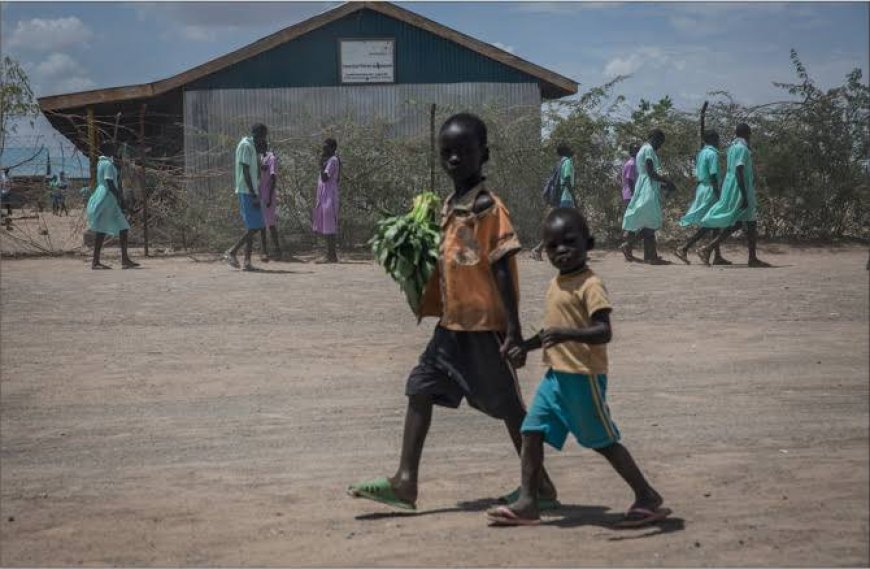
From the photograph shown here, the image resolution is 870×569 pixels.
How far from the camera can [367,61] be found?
22.6 metres

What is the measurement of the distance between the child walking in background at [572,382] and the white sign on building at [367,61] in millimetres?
18214

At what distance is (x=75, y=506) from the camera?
532 cm

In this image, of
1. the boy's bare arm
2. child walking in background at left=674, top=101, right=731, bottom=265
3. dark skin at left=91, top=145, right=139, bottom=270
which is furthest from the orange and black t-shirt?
dark skin at left=91, top=145, right=139, bottom=270

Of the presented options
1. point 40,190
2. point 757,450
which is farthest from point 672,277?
point 40,190

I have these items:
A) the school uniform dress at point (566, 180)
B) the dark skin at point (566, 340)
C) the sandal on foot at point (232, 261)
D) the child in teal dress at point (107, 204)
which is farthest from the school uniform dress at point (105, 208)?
the dark skin at point (566, 340)

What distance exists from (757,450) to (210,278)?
937cm

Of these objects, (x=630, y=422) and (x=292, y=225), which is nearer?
(x=630, y=422)

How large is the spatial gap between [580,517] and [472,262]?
1139mm

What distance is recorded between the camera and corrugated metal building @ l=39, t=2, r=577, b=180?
2173 cm

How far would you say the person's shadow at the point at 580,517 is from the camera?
4.68m

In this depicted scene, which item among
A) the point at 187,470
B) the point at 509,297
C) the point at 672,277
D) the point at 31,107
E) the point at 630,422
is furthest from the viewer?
the point at 31,107

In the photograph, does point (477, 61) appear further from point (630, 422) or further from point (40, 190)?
point (630, 422)

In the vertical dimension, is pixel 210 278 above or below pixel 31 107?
below

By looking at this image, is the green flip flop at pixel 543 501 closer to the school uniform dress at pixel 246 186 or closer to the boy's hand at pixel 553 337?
the boy's hand at pixel 553 337
